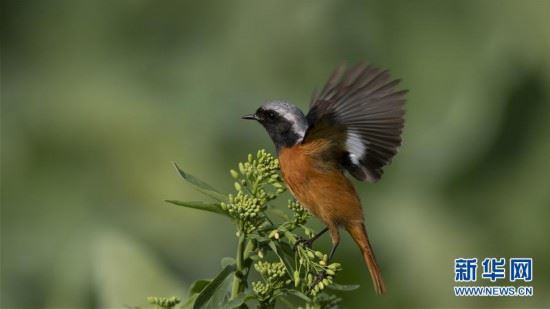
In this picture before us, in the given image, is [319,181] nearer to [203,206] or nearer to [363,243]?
[363,243]

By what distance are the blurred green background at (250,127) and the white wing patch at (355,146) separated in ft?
5.66

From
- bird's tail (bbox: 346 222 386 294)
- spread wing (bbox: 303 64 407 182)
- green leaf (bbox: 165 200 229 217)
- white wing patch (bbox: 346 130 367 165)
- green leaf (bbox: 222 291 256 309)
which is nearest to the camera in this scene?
green leaf (bbox: 222 291 256 309)

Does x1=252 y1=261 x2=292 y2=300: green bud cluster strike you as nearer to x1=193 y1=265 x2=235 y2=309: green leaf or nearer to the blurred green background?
x1=193 y1=265 x2=235 y2=309: green leaf

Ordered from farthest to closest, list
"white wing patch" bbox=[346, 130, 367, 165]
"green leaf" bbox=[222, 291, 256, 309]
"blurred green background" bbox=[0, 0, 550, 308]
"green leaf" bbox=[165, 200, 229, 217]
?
1. "blurred green background" bbox=[0, 0, 550, 308]
2. "white wing patch" bbox=[346, 130, 367, 165]
3. "green leaf" bbox=[165, 200, 229, 217]
4. "green leaf" bbox=[222, 291, 256, 309]

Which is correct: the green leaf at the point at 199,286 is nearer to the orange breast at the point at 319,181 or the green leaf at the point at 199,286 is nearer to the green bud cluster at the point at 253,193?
the green bud cluster at the point at 253,193

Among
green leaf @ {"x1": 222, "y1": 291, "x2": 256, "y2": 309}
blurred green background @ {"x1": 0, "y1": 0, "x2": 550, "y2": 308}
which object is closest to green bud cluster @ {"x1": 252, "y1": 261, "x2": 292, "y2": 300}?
green leaf @ {"x1": 222, "y1": 291, "x2": 256, "y2": 309}

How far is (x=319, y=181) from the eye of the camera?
2732 millimetres

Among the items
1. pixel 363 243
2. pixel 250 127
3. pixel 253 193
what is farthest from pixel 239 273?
pixel 250 127

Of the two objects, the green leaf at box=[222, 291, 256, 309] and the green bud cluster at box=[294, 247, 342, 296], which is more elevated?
the green bud cluster at box=[294, 247, 342, 296]

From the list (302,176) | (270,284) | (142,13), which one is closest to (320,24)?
(142,13)

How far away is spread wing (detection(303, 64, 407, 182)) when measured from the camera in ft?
8.16

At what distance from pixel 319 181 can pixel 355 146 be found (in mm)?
151

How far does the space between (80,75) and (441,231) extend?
98.8 inches

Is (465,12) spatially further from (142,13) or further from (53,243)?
(53,243)
